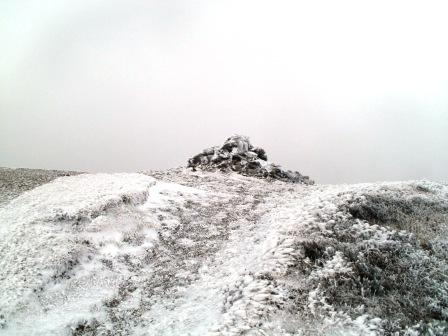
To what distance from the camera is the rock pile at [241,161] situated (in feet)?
117

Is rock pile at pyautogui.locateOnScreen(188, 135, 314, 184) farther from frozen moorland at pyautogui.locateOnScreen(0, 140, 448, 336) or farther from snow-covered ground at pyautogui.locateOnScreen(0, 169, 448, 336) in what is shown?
frozen moorland at pyautogui.locateOnScreen(0, 140, 448, 336)

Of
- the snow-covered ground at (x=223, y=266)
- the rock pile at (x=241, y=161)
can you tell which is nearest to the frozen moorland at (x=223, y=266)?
the snow-covered ground at (x=223, y=266)

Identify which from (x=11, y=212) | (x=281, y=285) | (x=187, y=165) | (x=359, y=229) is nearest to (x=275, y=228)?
(x=359, y=229)

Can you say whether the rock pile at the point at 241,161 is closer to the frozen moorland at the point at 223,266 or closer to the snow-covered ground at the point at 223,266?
the snow-covered ground at the point at 223,266

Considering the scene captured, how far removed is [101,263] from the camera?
1556 cm

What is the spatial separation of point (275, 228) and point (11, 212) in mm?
14305

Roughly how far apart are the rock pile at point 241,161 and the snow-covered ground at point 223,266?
13551 mm

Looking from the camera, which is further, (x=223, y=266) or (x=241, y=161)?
(x=241, y=161)

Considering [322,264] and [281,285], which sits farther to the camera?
[322,264]

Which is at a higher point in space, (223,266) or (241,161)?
(241,161)

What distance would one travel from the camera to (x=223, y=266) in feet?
48.0

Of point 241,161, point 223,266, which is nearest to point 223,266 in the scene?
point 223,266

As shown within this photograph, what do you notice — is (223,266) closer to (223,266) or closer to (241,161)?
(223,266)

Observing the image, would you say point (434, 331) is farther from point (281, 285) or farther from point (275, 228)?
point (275, 228)
